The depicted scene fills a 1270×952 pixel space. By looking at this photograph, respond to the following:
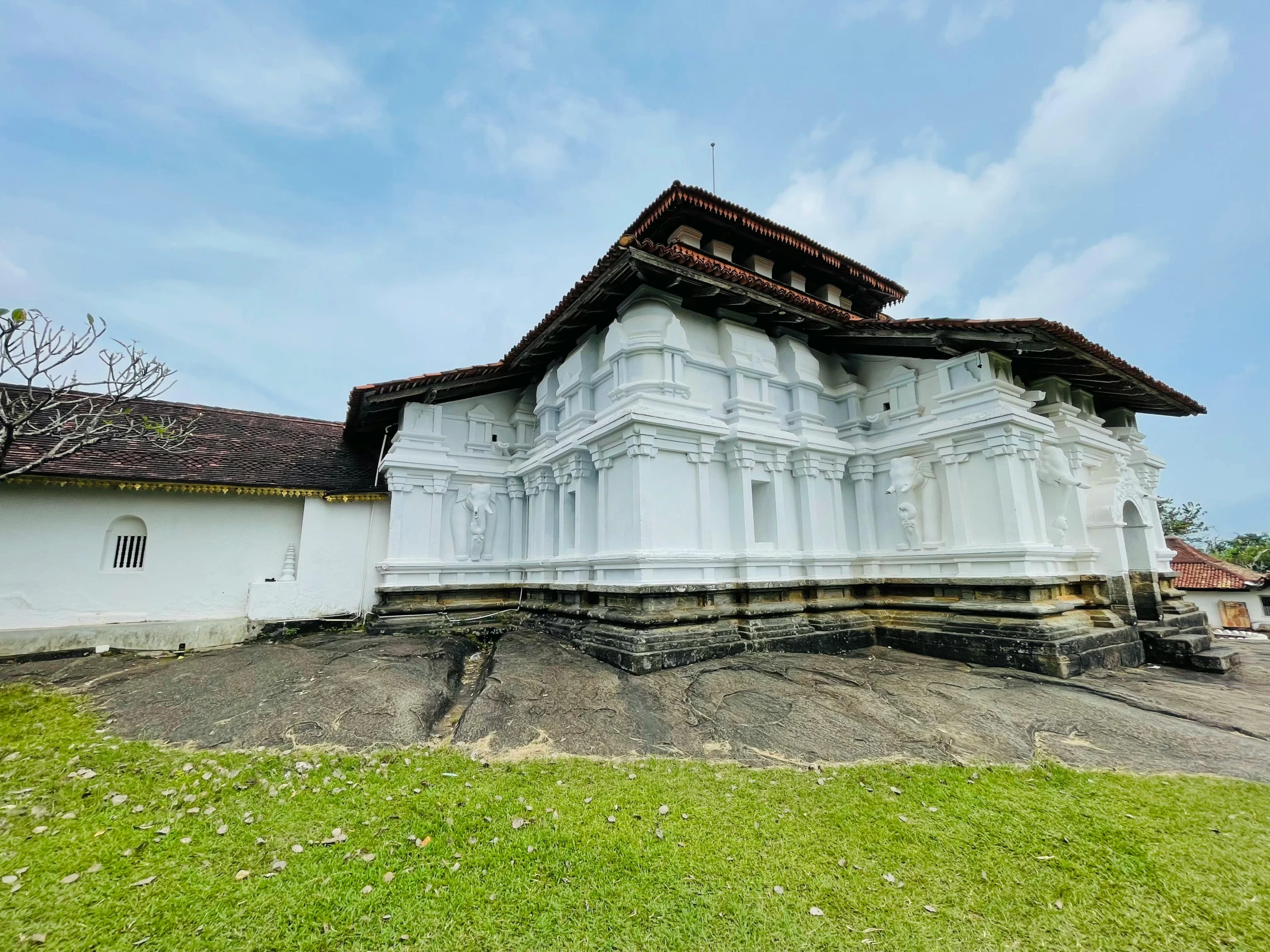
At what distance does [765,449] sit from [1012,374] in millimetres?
4979

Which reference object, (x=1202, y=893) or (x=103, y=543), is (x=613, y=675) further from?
(x=103, y=543)

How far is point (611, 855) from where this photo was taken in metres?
3.68

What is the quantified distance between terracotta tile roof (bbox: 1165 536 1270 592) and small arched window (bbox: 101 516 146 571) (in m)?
36.1

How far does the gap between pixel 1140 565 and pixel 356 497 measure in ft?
57.6

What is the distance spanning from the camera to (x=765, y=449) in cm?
1023

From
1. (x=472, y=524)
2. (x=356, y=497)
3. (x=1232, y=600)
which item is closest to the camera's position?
(x=356, y=497)

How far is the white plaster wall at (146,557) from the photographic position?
32.9ft

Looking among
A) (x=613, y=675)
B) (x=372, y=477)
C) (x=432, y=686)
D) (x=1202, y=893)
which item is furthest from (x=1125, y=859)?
(x=372, y=477)

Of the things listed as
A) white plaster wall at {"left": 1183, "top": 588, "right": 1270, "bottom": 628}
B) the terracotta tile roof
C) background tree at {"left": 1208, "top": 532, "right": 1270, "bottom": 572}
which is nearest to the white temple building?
the terracotta tile roof

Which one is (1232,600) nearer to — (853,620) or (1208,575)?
(1208,575)

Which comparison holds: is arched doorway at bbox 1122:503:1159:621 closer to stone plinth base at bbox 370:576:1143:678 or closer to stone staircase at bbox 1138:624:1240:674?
stone staircase at bbox 1138:624:1240:674

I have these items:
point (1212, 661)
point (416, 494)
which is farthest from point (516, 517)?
point (1212, 661)

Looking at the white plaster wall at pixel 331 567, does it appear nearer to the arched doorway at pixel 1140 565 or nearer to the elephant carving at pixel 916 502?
the elephant carving at pixel 916 502

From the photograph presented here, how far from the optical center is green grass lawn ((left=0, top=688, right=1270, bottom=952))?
299cm
